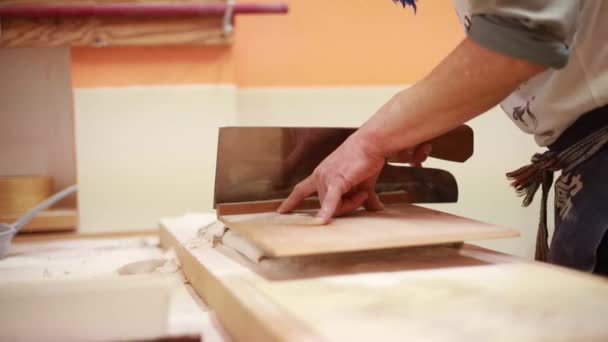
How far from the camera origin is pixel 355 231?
0.57 meters

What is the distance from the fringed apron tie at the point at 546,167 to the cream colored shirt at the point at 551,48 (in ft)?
0.08

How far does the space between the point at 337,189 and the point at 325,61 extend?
65cm

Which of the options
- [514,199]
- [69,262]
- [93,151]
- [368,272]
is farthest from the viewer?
[93,151]

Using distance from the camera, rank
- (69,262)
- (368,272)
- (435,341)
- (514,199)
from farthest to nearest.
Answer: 1. (514,199)
2. (69,262)
3. (368,272)
4. (435,341)

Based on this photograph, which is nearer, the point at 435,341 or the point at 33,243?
the point at 435,341

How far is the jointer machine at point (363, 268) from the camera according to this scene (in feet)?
1.30

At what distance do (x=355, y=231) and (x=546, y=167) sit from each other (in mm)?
295

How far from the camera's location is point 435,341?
0.36 metres

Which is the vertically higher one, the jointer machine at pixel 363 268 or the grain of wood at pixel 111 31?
the grain of wood at pixel 111 31

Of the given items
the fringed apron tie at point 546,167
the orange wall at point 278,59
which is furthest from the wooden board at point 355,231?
the orange wall at point 278,59

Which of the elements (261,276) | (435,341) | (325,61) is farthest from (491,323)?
(325,61)

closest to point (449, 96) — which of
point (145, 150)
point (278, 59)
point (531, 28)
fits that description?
point (531, 28)

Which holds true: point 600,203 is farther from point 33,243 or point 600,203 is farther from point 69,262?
point 33,243

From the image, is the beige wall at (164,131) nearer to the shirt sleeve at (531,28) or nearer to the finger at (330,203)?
the finger at (330,203)
